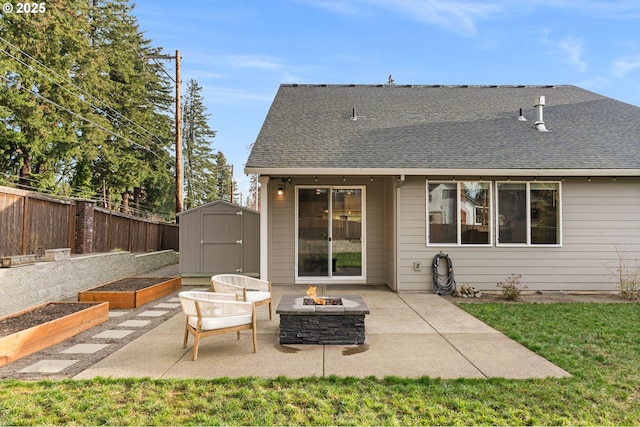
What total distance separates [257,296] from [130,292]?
276 cm

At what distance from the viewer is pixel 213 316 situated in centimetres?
393

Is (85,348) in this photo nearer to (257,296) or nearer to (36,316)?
(36,316)

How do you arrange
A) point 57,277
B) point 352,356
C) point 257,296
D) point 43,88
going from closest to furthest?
Answer: point 352,356, point 257,296, point 57,277, point 43,88

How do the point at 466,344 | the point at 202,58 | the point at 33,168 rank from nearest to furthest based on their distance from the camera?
the point at 466,344 < the point at 33,168 < the point at 202,58

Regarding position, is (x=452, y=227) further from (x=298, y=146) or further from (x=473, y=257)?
(x=298, y=146)

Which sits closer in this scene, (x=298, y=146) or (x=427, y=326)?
(x=427, y=326)

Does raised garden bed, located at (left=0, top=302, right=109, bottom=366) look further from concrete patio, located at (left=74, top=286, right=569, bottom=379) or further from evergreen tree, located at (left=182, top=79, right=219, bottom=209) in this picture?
evergreen tree, located at (left=182, top=79, right=219, bottom=209)

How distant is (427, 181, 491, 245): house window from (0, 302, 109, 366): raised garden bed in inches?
240

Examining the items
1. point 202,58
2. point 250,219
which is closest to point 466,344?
point 250,219

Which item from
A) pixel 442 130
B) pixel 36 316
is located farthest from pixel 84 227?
pixel 442 130

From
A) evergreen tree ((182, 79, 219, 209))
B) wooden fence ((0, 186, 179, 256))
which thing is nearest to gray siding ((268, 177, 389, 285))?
wooden fence ((0, 186, 179, 256))

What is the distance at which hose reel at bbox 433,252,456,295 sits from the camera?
741 centimetres

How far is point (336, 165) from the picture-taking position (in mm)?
7301

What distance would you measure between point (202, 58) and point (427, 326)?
16107 mm
